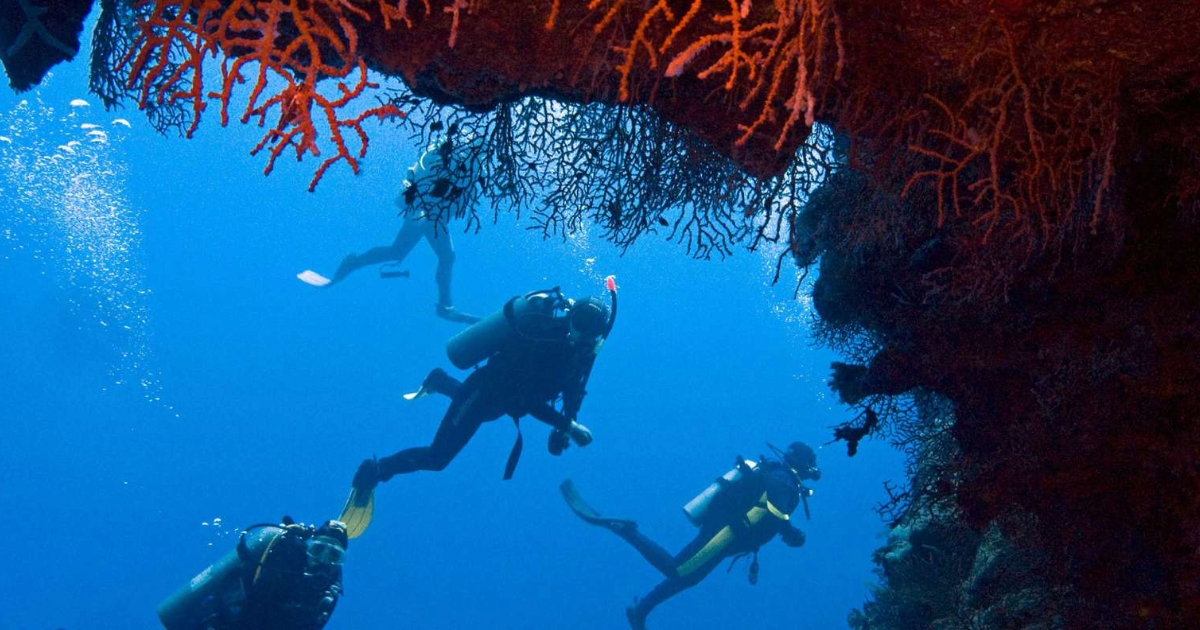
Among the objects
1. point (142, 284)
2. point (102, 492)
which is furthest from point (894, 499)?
point (142, 284)

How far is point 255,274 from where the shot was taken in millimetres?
85688

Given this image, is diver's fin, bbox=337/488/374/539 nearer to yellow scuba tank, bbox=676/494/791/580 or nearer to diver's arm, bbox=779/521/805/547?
yellow scuba tank, bbox=676/494/791/580

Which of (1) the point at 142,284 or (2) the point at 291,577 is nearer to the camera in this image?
(2) the point at 291,577

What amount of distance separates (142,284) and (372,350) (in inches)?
1378

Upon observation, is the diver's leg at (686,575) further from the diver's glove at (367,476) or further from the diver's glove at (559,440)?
the diver's glove at (367,476)

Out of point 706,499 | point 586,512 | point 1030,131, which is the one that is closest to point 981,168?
point 1030,131

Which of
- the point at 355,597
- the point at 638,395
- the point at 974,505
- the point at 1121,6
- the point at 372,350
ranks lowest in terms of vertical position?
the point at 974,505

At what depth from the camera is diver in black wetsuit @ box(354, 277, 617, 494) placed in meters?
8.41

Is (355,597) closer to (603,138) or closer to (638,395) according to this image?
(638,395)

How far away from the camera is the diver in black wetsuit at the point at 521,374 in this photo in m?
8.41

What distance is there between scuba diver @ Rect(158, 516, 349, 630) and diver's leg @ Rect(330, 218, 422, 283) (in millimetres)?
10162

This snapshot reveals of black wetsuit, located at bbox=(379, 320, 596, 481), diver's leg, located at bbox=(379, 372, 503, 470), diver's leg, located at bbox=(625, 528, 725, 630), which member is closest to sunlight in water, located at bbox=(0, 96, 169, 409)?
diver's leg, located at bbox=(379, 372, 503, 470)

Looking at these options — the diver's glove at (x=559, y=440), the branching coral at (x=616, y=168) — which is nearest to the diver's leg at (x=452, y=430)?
the diver's glove at (x=559, y=440)

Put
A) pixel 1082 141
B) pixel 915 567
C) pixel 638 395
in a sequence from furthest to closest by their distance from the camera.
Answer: pixel 638 395 → pixel 915 567 → pixel 1082 141
